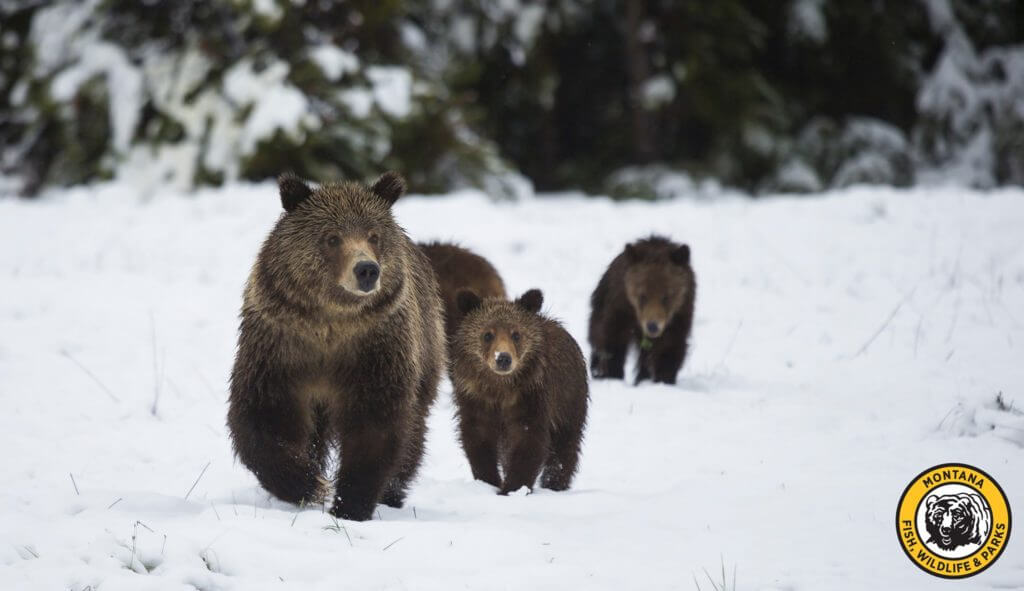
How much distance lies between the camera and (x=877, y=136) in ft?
70.7

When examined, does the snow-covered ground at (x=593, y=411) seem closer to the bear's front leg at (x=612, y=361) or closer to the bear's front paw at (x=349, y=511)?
the bear's front paw at (x=349, y=511)

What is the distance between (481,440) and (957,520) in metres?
2.58

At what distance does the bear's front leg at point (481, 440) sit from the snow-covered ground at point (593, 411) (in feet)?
0.81

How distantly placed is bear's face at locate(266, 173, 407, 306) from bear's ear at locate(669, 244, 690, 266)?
380 centimetres

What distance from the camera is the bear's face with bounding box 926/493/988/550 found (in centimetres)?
409

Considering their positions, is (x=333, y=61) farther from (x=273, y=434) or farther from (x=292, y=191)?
(x=273, y=434)

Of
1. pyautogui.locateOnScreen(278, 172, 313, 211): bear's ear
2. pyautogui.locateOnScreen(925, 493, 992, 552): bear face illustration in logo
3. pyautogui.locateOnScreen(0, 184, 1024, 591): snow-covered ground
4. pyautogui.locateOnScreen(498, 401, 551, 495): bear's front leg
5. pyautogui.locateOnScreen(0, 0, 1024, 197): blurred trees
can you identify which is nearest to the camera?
pyautogui.locateOnScreen(0, 184, 1024, 591): snow-covered ground

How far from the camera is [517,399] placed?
5.79 metres

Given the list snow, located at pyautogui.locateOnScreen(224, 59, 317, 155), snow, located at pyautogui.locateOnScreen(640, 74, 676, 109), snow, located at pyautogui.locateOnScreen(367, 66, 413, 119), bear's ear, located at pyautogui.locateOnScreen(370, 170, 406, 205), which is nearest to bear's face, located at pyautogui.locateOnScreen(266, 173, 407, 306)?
bear's ear, located at pyautogui.locateOnScreen(370, 170, 406, 205)

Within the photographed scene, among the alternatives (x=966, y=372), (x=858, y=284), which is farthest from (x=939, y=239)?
(x=966, y=372)

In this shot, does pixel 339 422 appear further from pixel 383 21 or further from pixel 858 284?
pixel 383 21

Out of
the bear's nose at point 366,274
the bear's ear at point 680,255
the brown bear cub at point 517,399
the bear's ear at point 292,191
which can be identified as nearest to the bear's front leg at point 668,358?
the bear's ear at point 680,255

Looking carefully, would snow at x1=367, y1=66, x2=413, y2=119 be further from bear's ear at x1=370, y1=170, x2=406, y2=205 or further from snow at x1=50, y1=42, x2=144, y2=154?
bear's ear at x1=370, y1=170, x2=406, y2=205

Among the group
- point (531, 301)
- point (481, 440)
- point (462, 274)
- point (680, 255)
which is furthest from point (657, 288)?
point (481, 440)
